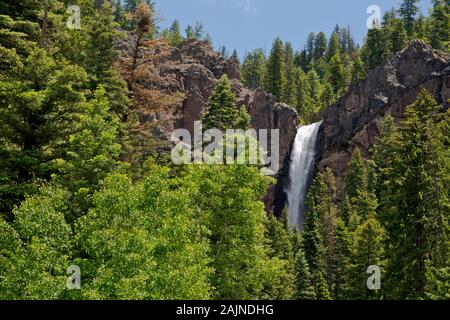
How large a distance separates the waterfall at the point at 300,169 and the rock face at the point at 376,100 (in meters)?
1.83

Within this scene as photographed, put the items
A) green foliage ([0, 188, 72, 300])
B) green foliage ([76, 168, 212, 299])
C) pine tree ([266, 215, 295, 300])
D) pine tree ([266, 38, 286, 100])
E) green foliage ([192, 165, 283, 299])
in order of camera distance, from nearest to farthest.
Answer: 1. green foliage ([0, 188, 72, 300])
2. green foliage ([76, 168, 212, 299])
3. green foliage ([192, 165, 283, 299])
4. pine tree ([266, 215, 295, 300])
5. pine tree ([266, 38, 286, 100])

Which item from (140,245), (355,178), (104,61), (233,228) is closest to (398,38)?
(355,178)

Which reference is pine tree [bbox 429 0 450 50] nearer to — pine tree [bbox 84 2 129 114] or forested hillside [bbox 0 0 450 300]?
forested hillside [bbox 0 0 450 300]

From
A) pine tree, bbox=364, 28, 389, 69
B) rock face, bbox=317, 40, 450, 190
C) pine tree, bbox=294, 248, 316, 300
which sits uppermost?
pine tree, bbox=364, 28, 389, 69

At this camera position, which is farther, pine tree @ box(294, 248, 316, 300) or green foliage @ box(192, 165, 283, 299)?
pine tree @ box(294, 248, 316, 300)

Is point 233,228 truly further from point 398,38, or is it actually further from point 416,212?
point 398,38

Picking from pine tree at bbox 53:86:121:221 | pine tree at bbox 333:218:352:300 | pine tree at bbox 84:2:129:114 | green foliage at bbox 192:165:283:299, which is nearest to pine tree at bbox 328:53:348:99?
pine tree at bbox 333:218:352:300

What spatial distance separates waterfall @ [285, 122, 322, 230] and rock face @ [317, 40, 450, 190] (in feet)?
6.00

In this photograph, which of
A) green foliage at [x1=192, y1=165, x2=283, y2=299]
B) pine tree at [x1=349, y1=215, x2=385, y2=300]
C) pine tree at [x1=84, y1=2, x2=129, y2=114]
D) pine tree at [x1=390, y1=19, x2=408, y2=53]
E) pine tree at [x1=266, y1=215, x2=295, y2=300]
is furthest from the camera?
pine tree at [x1=390, y1=19, x2=408, y2=53]

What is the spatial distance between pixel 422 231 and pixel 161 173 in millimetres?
15710

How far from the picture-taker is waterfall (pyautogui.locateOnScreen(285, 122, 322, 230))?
255ft

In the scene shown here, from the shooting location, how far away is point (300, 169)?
80750 mm

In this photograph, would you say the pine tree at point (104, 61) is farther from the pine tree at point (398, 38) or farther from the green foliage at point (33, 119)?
the pine tree at point (398, 38)

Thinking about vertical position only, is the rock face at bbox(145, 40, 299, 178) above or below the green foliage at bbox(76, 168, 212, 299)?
above
